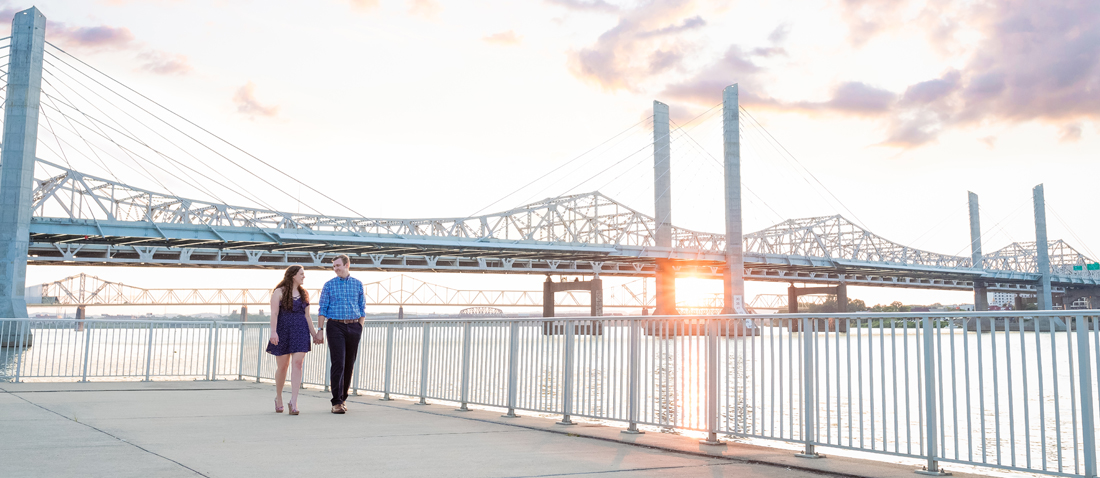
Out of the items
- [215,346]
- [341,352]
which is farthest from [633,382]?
[215,346]

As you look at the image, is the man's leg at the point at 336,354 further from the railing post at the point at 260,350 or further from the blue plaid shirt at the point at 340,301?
the railing post at the point at 260,350

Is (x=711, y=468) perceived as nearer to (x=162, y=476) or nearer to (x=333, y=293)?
(x=162, y=476)

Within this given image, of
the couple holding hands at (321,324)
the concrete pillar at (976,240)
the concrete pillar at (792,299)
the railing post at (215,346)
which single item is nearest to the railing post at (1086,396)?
the couple holding hands at (321,324)

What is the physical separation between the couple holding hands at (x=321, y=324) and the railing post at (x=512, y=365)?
4.61ft

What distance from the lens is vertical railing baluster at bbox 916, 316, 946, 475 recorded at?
449cm

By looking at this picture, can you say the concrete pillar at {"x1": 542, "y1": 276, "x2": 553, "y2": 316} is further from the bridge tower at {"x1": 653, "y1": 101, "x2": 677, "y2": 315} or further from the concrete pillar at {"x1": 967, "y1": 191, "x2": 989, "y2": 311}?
the concrete pillar at {"x1": 967, "y1": 191, "x2": 989, "y2": 311}

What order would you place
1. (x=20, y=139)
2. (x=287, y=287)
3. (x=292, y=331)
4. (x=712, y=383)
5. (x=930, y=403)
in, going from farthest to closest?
1. (x=20, y=139)
2. (x=292, y=331)
3. (x=287, y=287)
4. (x=712, y=383)
5. (x=930, y=403)

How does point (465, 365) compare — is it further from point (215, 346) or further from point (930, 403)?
point (215, 346)

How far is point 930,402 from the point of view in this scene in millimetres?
4625

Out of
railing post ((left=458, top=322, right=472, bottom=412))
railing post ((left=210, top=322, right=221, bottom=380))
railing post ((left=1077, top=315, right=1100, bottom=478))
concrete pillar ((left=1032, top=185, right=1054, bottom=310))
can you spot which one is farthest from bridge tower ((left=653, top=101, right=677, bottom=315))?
railing post ((left=1077, top=315, right=1100, bottom=478))

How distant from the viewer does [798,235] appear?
10169cm

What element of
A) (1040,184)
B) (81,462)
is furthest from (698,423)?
(1040,184)

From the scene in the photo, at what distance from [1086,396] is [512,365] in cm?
446

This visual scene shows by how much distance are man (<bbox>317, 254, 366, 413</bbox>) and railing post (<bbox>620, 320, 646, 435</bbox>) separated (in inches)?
102
